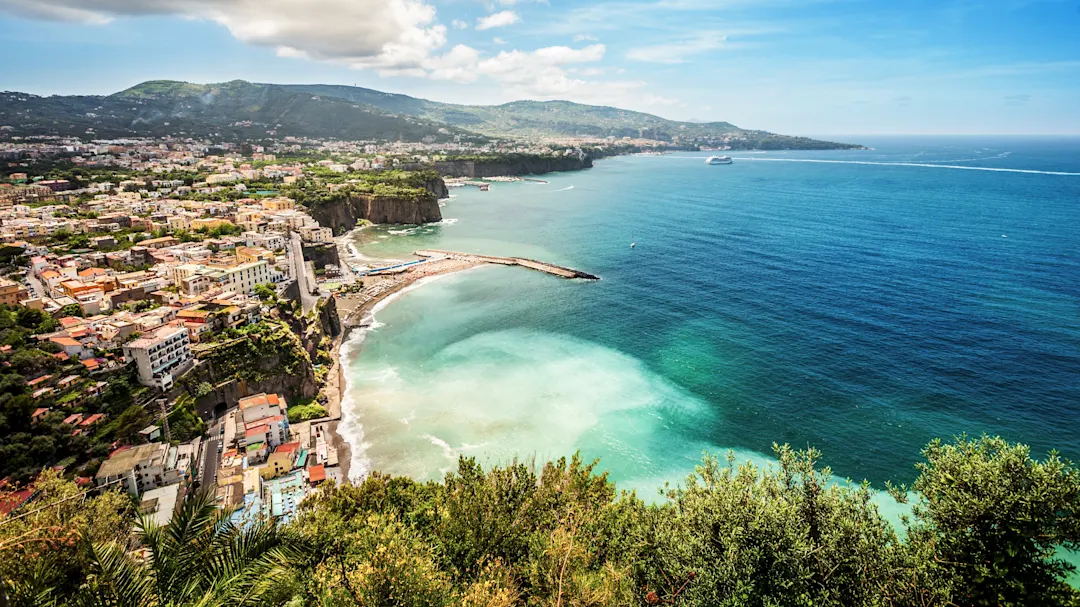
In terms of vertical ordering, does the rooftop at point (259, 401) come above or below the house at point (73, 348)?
below

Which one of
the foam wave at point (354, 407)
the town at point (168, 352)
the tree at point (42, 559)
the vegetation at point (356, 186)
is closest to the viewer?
the tree at point (42, 559)

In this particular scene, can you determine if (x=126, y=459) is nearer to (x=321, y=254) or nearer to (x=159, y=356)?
(x=159, y=356)

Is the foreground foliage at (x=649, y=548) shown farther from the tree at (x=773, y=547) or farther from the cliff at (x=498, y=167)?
the cliff at (x=498, y=167)

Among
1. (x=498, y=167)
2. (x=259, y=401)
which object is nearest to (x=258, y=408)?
(x=259, y=401)

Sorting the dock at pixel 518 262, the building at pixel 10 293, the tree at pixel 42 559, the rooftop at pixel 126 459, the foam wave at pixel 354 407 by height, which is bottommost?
the foam wave at pixel 354 407

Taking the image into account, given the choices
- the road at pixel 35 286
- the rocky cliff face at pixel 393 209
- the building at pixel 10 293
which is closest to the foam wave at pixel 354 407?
the building at pixel 10 293

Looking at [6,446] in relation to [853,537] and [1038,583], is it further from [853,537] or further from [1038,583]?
[1038,583]

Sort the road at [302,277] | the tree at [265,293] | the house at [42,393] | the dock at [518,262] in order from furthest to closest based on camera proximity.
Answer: the dock at [518,262] → the road at [302,277] → the tree at [265,293] → the house at [42,393]
